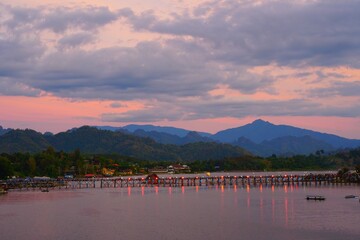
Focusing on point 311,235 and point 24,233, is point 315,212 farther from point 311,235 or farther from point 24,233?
point 24,233

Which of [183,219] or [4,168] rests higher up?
[4,168]

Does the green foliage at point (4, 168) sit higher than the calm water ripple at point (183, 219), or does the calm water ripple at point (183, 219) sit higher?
the green foliage at point (4, 168)

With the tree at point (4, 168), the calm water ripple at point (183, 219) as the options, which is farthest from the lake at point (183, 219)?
the tree at point (4, 168)

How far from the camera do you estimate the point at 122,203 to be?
293 ft

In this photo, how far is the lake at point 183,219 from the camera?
179 ft

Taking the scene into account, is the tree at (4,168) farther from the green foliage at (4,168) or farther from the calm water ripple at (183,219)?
the calm water ripple at (183,219)

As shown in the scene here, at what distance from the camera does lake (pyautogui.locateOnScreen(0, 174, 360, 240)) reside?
54438mm

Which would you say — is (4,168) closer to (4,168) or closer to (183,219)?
(4,168)

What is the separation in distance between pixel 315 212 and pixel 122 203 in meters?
33.3

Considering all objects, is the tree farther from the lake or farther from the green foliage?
the lake

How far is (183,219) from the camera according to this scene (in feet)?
218

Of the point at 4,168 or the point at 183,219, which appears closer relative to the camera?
the point at 183,219

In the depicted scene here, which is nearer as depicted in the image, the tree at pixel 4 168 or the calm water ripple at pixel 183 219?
the calm water ripple at pixel 183 219

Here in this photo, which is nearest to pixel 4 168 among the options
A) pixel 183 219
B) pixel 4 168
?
pixel 4 168
